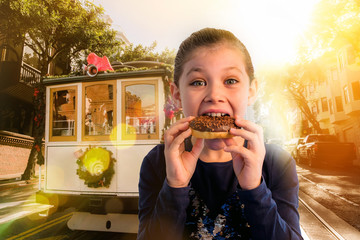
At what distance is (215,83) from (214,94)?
0.07 metres

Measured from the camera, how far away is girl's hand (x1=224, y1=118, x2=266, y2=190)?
4.63 feet

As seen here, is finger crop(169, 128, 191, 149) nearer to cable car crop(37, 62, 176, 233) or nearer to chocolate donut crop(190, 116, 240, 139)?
chocolate donut crop(190, 116, 240, 139)

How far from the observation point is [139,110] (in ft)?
18.6

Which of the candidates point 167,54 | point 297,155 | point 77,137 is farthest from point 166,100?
point 167,54

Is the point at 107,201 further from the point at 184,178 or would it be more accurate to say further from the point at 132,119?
the point at 184,178

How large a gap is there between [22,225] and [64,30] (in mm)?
13471

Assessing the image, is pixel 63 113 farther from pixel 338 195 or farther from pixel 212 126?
pixel 338 195

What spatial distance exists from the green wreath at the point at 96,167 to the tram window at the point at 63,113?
84 centimetres

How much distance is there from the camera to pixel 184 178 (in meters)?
1.47

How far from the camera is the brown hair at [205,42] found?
1.71 meters

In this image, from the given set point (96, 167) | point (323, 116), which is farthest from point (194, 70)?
point (323, 116)

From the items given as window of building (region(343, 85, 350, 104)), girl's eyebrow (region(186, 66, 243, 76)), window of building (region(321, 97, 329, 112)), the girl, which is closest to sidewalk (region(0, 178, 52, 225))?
the girl

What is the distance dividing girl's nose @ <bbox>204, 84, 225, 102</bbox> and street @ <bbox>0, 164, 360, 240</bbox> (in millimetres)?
4722

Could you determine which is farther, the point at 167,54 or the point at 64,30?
the point at 167,54
